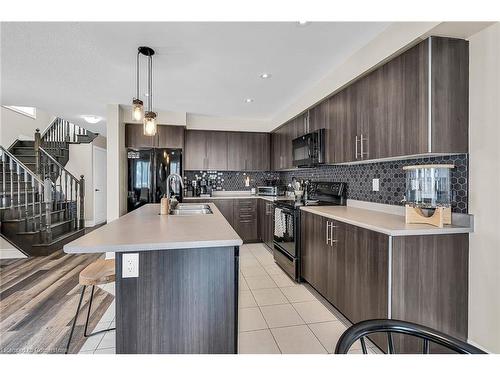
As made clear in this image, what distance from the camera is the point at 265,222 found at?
4887mm

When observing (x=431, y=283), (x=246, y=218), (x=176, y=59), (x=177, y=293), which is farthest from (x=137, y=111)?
(x=246, y=218)

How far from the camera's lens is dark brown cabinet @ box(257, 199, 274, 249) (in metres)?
4.58

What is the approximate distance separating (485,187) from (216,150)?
423cm

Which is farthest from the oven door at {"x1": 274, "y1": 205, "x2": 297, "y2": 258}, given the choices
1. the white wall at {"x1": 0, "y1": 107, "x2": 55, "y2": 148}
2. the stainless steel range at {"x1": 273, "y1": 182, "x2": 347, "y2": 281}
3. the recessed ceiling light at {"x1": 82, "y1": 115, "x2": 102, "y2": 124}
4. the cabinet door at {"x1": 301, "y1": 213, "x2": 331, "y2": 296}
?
A: the white wall at {"x1": 0, "y1": 107, "x2": 55, "y2": 148}

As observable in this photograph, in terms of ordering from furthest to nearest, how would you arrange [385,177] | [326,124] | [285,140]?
[285,140] → [326,124] → [385,177]

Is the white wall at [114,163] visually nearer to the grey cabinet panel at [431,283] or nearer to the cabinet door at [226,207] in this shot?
the cabinet door at [226,207]

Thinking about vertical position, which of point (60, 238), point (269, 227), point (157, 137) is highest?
point (157, 137)

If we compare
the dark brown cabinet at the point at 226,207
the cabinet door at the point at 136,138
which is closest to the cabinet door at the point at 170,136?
the cabinet door at the point at 136,138

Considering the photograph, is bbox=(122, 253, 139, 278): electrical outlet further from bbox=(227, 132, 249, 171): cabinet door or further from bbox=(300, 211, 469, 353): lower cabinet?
bbox=(227, 132, 249, 171): cabinet door

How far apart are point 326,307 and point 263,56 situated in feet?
8.42

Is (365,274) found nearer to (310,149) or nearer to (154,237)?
(154,237)

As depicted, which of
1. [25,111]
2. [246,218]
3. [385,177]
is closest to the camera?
[385,177]

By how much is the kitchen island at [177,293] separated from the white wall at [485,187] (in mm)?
1638

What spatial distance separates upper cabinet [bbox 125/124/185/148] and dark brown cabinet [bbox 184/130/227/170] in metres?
0.28
